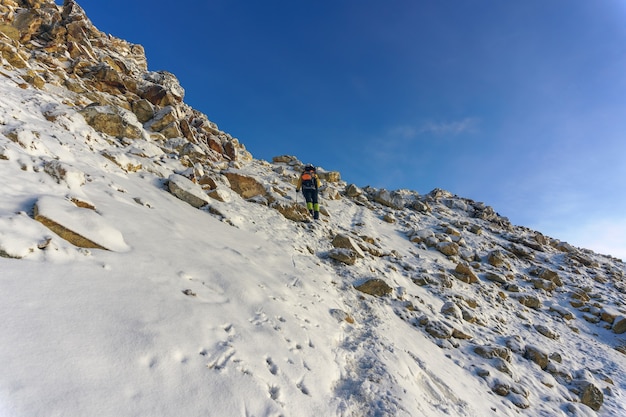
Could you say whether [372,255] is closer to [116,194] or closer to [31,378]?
[116,194]

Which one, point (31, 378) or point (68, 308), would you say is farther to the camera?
point (68, 308)

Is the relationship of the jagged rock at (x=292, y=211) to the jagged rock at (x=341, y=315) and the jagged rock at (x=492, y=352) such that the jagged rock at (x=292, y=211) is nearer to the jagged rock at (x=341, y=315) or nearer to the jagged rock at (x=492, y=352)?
the jagged rock at (x=341, y=315)

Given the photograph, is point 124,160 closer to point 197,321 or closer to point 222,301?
point 222,301

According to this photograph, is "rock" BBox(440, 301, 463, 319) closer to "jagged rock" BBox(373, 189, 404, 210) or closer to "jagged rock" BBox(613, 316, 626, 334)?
"jagged rock" BBox(613, 316, 626, 334)

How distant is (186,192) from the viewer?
1055 centimetres

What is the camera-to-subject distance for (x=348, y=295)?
8500 millimetres

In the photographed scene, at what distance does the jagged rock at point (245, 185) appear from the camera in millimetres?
14039

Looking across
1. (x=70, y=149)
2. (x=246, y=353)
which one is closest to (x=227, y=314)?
(x=246, y=353)

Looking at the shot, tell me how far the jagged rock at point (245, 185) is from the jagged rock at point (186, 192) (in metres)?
3.13

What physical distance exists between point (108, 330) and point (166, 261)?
2240mm

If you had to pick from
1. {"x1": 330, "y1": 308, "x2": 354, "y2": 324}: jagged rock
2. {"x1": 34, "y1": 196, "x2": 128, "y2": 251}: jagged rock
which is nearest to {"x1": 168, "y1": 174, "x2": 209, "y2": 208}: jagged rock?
{"x1": 34, "y1": 196, "x2": 128, "y2": 251}: jagged rock

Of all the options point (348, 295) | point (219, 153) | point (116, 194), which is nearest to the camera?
point (116, 194)

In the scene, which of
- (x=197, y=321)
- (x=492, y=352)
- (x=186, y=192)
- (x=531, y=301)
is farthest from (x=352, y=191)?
(x=197, y=321)

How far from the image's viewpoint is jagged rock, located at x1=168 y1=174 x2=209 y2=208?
10.5 meters
